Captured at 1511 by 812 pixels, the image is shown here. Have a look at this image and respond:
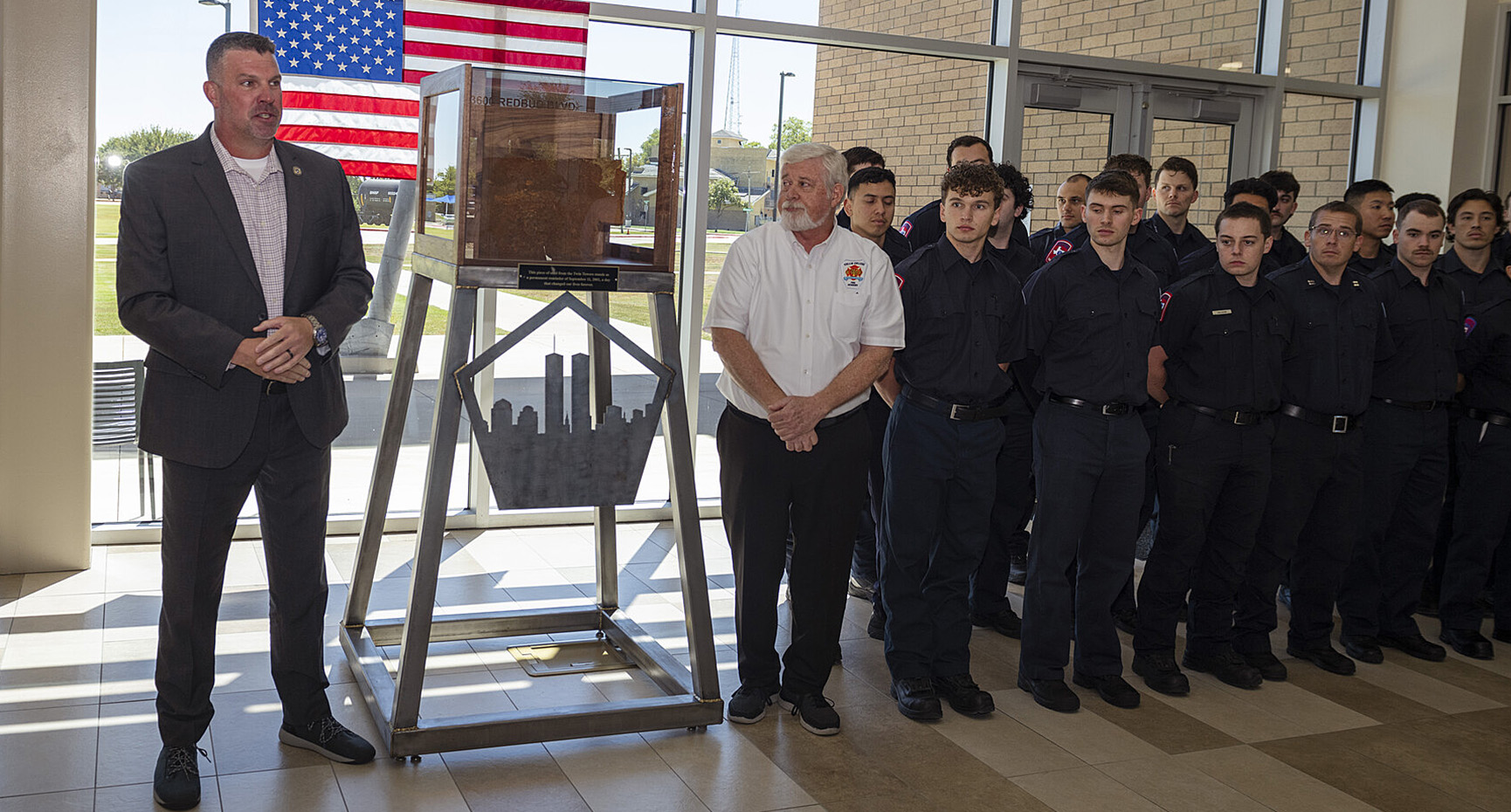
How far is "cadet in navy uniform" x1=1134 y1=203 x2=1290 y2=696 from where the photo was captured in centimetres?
409

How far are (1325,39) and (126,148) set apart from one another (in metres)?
Answer: 7.14

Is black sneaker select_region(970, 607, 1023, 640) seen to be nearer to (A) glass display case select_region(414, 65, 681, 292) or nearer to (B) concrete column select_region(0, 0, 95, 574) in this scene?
(A) glass display case select_region(414, 65, 681, 292)

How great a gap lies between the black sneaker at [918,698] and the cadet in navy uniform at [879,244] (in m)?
0.49

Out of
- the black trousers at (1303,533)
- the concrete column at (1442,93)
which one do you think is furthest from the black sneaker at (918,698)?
the concrete column at (1442,93)

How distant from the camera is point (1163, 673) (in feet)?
13.8

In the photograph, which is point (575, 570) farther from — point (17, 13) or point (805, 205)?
point (17, 13)

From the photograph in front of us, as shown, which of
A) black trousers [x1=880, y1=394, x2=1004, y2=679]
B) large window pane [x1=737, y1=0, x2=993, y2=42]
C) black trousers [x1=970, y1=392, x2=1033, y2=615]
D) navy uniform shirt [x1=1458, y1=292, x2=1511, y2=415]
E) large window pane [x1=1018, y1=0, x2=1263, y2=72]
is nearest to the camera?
black trousers [x1=880, y1=394, x2=1004, y2=679]

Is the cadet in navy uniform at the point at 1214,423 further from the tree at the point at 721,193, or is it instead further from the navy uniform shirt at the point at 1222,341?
the tree at the point at 721,193

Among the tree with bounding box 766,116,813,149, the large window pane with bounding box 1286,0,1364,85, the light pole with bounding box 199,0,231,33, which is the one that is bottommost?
the tree with bounding box 766,116,813,149

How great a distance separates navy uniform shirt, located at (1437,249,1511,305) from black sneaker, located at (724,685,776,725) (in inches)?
134

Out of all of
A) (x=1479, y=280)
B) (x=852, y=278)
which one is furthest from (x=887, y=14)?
(x=852, y=278)

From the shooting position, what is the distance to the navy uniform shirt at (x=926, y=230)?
16.4 feet

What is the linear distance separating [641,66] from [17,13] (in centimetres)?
270

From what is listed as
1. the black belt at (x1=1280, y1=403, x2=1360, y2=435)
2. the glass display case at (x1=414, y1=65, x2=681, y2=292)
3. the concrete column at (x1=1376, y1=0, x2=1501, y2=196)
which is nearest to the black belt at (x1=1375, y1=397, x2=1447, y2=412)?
the black belt at (x1=1280, y1=403, x2=1360, y2=435)
